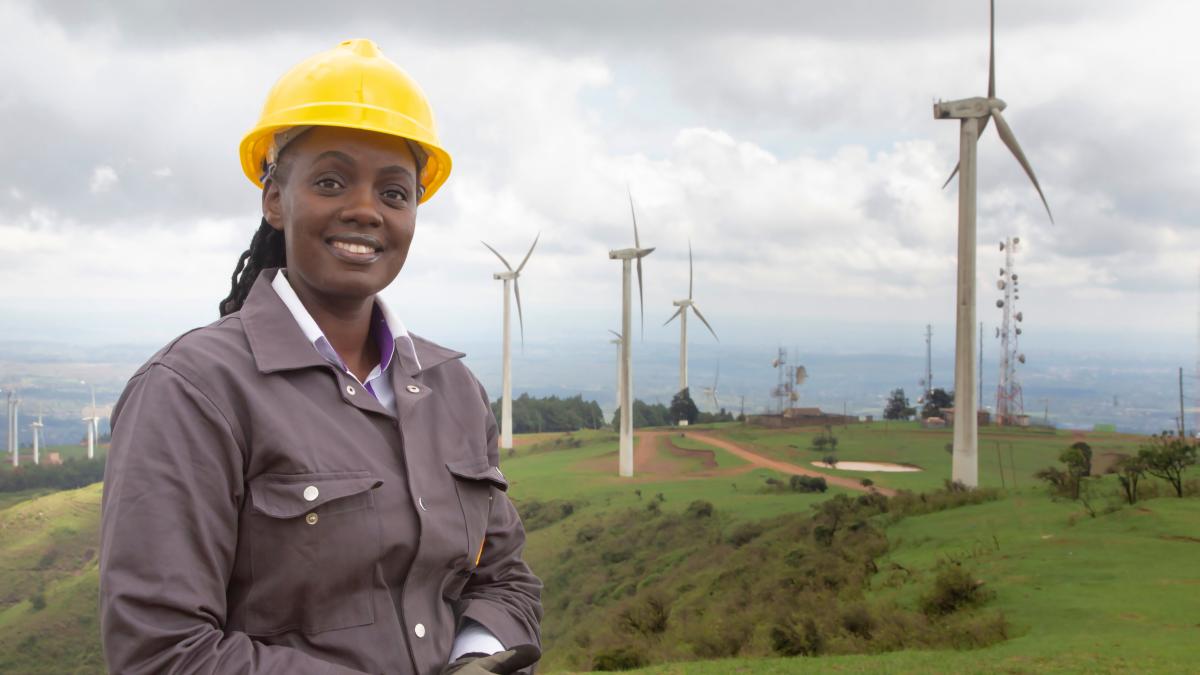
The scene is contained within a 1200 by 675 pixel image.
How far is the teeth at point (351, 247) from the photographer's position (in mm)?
2811

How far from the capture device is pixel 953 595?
15.7m

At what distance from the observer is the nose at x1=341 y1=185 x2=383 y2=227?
278 centimetres

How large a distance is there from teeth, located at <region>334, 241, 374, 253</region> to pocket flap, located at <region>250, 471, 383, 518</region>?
712 millimetres

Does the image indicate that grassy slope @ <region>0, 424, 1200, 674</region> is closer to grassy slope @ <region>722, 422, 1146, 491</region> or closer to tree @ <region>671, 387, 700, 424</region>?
grassy slope @ <region>722, 422, 1146, 491</region>

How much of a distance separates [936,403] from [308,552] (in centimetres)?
4580

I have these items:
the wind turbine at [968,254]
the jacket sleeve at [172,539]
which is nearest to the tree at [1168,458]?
Answer: the wind turbine at [968,254]

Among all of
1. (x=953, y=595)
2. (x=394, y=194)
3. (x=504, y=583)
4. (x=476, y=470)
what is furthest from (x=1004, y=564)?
(x=394, y=194)

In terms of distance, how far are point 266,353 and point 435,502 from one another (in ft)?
2.12

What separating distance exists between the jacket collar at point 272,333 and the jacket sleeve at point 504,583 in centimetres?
81

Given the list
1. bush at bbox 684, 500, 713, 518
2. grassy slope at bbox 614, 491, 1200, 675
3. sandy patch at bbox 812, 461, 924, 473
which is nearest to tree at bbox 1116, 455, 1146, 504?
grassy slope at bbox 614, 491, 1200, 675

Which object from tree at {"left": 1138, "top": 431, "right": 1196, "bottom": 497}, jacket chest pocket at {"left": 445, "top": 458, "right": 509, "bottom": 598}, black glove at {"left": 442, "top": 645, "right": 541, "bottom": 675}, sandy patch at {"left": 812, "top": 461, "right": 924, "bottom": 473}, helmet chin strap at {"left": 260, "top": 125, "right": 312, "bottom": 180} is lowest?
sandy patch at {"left": 812, "top": 461, "right": 924, "bottom": 473}

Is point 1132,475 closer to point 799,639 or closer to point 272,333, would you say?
point 799,639

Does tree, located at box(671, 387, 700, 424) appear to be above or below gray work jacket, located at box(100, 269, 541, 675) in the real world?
below

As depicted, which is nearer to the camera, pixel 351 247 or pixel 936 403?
pixel 351 247
